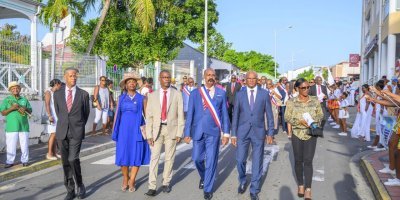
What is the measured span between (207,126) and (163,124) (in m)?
0.70

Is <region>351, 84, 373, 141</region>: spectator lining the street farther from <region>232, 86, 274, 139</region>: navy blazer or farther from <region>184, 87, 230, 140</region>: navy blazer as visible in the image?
<region>184, 87, 230, 140</region>: navy blazer

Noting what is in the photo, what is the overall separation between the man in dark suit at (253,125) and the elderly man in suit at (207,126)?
199 millimetres

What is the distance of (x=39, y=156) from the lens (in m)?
10.4

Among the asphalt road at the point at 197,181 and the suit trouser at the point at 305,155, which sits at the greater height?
the suit trouser at the point at 305,155

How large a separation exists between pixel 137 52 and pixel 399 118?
21365 mm

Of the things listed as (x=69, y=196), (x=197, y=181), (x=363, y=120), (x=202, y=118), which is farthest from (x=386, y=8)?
(x=69, y=196)

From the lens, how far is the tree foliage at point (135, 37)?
27.2m

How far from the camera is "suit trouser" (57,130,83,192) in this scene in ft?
21.9

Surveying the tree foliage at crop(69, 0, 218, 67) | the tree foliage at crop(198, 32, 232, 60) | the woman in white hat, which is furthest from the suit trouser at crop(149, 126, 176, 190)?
the tree foliage at crop(198, 32, 232, 60)

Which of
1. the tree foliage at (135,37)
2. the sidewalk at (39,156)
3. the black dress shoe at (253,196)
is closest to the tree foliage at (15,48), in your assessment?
the sidewalk at (39,156)

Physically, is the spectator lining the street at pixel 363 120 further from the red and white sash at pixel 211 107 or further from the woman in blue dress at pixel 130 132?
the woman in blue dress at pixel 130 132

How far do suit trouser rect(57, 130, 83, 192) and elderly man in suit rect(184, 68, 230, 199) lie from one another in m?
1.59

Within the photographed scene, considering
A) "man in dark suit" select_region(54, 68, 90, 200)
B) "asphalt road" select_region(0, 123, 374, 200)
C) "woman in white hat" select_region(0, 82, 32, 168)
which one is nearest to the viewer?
"man in dark suit" select_region(54, 68, 90, 200)

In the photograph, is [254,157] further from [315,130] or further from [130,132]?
[130,132]
